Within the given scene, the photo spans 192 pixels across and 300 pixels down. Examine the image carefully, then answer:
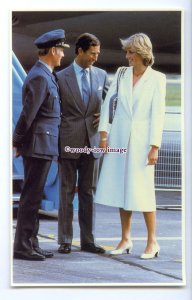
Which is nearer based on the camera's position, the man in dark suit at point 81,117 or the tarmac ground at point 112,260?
the tarmac ground at point 112,260

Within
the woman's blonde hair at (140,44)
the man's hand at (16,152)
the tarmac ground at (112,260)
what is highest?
the woman's blonde hair at (140,44)

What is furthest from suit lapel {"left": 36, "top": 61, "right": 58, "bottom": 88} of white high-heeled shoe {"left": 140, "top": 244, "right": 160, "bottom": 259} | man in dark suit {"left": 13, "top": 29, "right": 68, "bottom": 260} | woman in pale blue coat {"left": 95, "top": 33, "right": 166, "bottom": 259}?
white high-heeled shoe {"left": 140, "top": 244, "right": 160, "bottom": 259}

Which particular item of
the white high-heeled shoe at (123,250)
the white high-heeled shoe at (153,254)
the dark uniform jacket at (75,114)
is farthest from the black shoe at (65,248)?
the dark uniform jacket at (75,114)

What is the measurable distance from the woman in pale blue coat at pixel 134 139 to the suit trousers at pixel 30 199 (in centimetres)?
56

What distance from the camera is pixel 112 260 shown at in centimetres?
992

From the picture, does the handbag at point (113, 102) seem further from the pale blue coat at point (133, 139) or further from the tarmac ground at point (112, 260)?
the tarmac ground at point (112, 260)

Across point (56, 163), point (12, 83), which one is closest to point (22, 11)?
point (12, 83)

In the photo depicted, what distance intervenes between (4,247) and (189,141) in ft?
6.71

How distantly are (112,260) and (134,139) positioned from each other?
119cm

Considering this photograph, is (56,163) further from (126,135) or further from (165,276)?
(165,276)

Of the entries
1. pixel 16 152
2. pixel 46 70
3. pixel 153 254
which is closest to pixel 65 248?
pixel 153 254

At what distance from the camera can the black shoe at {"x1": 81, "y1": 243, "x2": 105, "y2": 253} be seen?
32.8ft

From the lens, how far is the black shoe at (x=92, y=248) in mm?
9992

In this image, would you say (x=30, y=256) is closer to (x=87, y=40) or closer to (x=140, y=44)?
(x=87, y=40)
